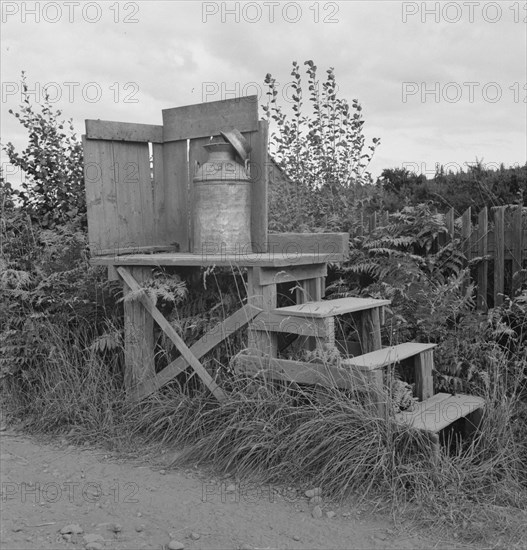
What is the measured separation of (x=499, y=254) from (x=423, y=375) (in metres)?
1.55

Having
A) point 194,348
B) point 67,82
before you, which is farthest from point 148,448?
point 67,82

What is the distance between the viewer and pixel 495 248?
19.4ft

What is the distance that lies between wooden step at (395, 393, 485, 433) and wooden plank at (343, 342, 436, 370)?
330 millimetres

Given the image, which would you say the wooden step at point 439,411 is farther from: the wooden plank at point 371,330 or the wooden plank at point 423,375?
the wooden plank at point 371,330

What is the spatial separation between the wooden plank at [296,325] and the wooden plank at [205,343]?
12 cm

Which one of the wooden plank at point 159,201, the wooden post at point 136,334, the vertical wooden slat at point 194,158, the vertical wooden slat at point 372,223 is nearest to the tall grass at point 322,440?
the wooden post at point 136,334

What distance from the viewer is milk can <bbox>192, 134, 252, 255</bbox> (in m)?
5.46

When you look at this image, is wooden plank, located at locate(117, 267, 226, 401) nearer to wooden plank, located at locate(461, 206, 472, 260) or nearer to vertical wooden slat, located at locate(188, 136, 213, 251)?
vertical wooden slat, located at locate(188, 136, 213, 251)

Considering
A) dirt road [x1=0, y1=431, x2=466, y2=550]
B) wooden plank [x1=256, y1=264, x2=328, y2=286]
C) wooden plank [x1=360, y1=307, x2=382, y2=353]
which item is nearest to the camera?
dirt road [x1=0, y1=431, x2=466, y2=550]

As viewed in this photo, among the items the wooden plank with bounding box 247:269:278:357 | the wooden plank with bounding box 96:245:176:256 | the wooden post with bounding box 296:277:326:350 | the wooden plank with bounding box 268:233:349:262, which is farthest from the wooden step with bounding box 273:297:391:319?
the wooden plank with bounding box 96:245:176:256

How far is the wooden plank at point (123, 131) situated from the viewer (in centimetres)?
570

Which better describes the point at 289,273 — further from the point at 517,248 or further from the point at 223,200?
the point at 517,248

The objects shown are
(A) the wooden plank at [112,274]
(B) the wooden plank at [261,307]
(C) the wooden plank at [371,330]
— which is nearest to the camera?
(B) the wooden plank at [261,307]

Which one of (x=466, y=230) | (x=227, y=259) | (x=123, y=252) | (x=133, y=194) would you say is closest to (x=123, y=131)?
(x=133, y=194)
